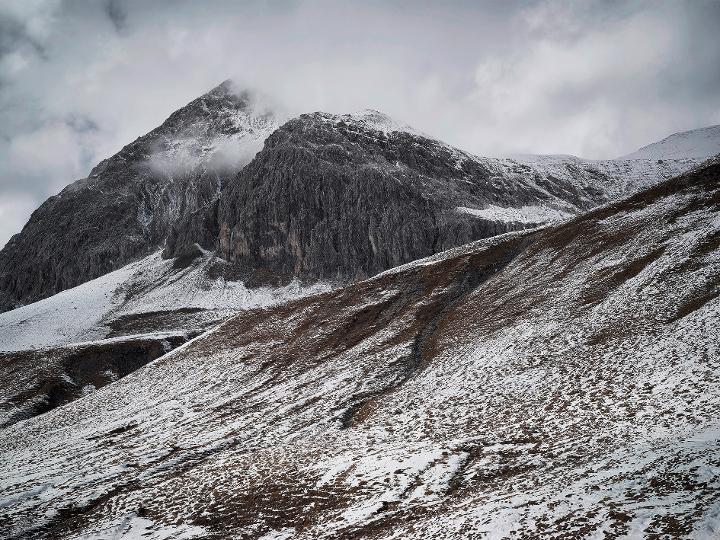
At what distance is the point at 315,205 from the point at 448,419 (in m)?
115

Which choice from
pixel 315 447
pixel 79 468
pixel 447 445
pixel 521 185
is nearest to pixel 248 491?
pixel 315 447

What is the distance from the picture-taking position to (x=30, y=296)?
171 m

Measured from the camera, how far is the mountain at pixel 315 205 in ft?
399

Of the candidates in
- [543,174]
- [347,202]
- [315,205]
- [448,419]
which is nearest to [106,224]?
[315,205]

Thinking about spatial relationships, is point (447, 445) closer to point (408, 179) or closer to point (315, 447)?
point (315, 447)

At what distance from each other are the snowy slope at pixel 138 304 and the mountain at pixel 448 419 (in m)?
46.1

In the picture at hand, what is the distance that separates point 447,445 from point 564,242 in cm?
3885

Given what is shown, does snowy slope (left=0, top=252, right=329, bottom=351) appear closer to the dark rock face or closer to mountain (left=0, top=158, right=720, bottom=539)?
the dark rock face

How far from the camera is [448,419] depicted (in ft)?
77.3

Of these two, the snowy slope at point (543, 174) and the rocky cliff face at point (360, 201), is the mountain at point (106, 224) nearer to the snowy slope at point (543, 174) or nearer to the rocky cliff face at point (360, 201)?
the rocky cliff face at point (360, 201)

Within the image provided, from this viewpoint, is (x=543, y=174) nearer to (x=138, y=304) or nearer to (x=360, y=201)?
(x=360, y=201)

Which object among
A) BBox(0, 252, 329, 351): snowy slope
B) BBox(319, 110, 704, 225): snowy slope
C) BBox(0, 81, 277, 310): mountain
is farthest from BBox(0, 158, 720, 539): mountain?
BBox(0, 81, 277, 310): mountain

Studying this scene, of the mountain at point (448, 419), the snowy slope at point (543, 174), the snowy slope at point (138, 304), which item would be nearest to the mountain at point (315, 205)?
the snowy slope at point (543, 174)

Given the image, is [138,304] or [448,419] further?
[138,304]
